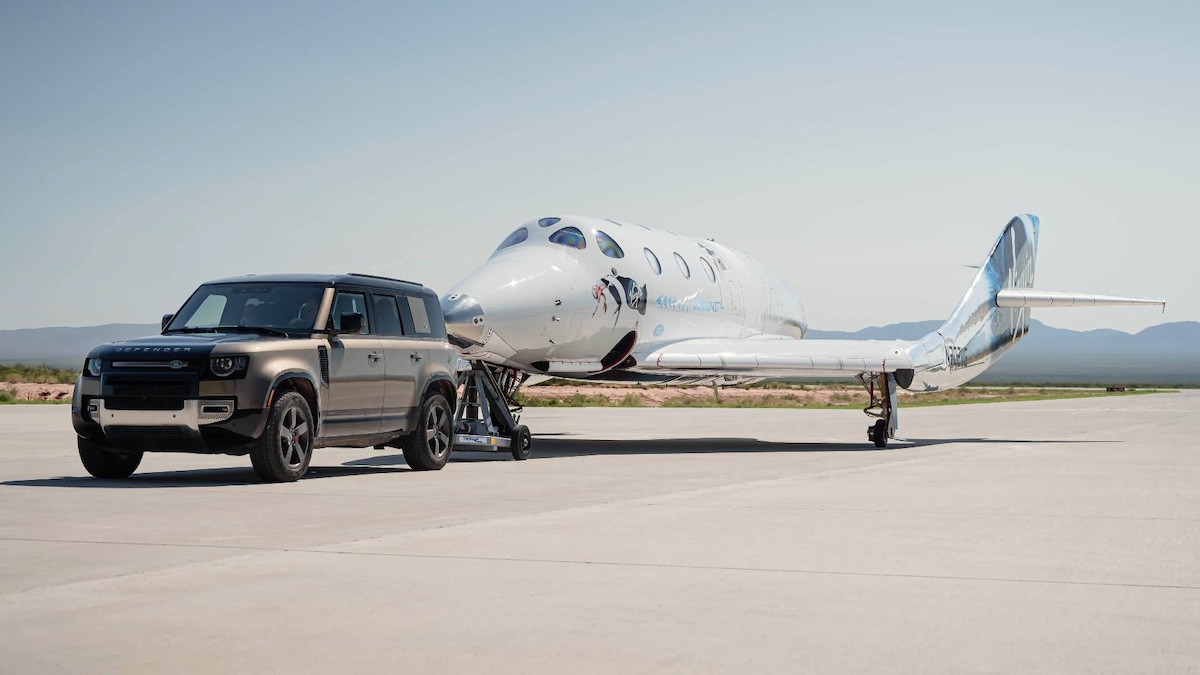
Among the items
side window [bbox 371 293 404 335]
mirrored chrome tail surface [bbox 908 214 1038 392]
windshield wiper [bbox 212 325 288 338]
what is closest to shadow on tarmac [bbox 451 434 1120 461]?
mirrored chrome tail surface [bbox 908 214 1038 392]

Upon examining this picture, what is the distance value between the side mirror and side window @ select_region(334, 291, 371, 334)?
35cm

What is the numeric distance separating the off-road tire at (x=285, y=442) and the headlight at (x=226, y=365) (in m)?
0.54

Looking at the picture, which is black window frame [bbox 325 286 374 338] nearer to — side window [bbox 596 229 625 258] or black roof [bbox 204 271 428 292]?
black roof [bbox 204 271 428 292]

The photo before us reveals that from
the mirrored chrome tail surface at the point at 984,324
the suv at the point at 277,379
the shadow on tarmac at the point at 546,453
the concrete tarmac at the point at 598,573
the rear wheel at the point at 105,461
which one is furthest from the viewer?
the mirrored chrome tail surface at the point at 984,324

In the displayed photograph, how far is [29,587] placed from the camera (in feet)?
22.5

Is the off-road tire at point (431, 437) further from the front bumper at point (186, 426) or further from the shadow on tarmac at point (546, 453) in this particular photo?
the front bumper at point (186, 426)

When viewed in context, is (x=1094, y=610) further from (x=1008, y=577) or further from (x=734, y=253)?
(x=734, y=253)

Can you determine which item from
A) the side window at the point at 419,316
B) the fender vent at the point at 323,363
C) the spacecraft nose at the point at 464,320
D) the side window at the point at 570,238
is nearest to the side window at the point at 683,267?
the side window at the point at 570,238

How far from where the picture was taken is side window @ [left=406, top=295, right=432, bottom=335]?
16344mm

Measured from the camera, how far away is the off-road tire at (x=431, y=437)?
15922mm

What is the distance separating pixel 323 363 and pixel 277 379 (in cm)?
87

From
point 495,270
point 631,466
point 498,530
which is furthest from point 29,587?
point 495,270

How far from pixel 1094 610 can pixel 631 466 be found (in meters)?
11.0

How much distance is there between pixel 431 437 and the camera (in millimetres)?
16172
